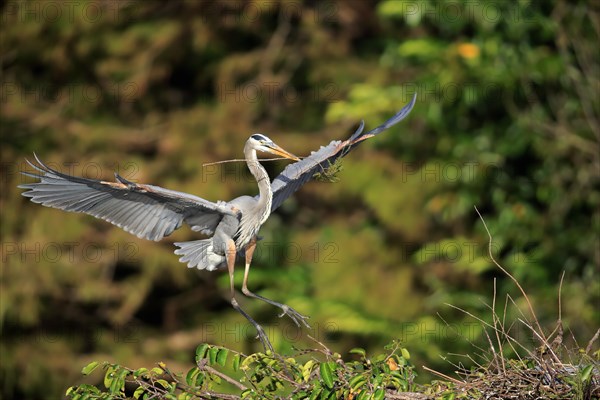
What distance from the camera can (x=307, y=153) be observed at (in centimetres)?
1120

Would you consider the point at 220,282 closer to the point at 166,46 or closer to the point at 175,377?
the point at 166,46

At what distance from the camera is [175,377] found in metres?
3.87

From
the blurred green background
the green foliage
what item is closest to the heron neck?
the green foliage

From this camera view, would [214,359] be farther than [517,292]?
No

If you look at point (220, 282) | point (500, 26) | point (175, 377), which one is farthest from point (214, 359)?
point (220, 282)

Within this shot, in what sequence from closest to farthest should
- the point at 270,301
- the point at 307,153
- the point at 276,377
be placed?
the point at 276,377
the point at 270,301
the point at 307,153

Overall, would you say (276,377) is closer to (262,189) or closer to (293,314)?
(293,314)

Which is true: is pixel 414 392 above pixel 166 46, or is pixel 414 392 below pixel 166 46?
above

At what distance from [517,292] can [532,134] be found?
153 centimetres

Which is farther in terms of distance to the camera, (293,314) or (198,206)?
(293,314)

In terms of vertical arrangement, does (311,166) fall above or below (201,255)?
above

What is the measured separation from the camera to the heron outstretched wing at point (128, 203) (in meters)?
3.84

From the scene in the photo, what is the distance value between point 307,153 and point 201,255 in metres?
7.04

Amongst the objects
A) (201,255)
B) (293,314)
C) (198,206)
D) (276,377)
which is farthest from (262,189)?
(276,377)
